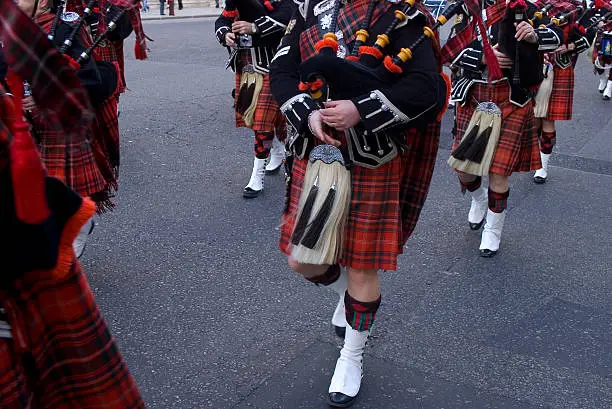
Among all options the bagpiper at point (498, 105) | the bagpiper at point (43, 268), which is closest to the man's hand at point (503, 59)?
the bagpiper at point (498, 105)

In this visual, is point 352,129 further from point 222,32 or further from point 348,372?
point 222,32

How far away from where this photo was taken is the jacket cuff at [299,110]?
2.73m

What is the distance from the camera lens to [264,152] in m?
5.43

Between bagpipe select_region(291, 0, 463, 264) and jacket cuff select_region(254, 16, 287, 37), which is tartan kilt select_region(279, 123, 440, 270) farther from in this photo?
jacket cuff select_region(254, 16, 287, 37)

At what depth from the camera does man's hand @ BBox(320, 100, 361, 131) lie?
2611 millimetres

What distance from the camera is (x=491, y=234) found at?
4.50m

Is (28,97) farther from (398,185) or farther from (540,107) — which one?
(540,107)

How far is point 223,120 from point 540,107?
3.27 meters

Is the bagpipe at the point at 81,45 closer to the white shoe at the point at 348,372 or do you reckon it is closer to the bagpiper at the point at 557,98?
the white shoe at the point at 348,372

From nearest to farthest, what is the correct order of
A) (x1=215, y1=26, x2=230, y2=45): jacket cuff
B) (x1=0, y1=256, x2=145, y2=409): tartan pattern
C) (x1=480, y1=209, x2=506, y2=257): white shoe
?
1. (x1=0, y1=256, x2=145, y2=409): tartan pattern
2. (x1=480, y1=209, x2=506, y2=257): white shoe
3. (x1=215, y1=26, x2=230, y2=45): jacket cuff

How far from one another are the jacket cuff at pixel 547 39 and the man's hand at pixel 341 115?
1.94 m

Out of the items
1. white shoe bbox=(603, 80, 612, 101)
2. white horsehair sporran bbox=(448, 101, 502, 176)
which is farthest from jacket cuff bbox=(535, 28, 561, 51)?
white shoe bbox=(603, 80, 612, 101)

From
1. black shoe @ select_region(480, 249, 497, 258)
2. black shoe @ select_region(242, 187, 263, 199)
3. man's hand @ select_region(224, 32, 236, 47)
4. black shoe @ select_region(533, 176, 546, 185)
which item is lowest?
black shoe @ select_region(533, 176, 546, 185)

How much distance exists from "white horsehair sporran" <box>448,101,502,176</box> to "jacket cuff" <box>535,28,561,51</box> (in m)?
0.45
